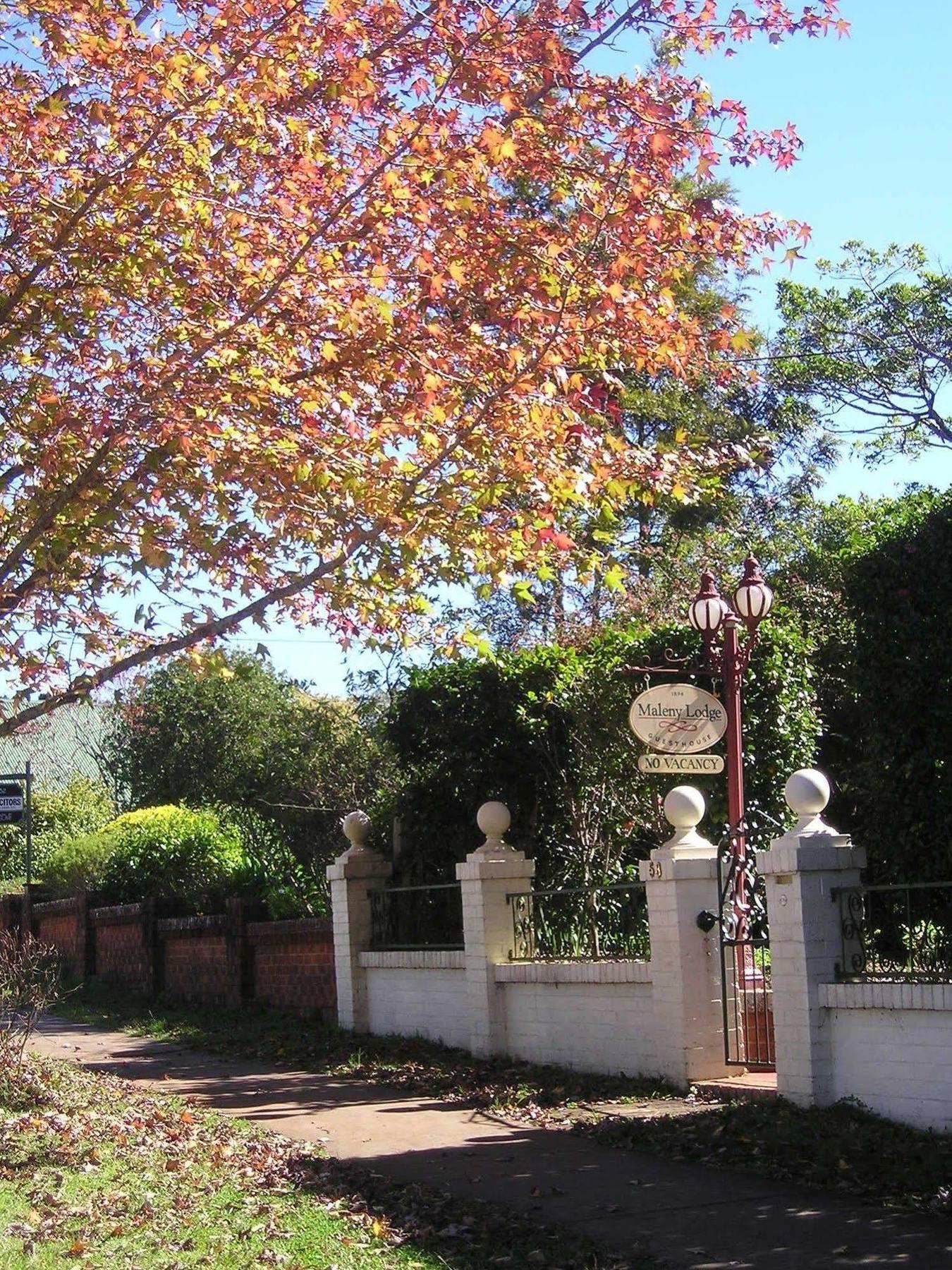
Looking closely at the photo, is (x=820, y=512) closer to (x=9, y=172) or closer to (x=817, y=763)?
(x=817, y=763)

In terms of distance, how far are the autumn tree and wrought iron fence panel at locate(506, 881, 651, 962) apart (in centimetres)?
330

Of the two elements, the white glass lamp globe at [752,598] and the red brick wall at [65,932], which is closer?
the white glass lamp globe at [752,598]

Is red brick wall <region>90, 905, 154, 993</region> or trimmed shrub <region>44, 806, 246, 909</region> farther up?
trimmed shrub <region>44, 806, 246, 909</region>

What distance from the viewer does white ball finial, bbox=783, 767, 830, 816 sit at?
30.2 ft

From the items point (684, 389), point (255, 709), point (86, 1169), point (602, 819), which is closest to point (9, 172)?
point (86, 1169)

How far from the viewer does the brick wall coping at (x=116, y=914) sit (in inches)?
777

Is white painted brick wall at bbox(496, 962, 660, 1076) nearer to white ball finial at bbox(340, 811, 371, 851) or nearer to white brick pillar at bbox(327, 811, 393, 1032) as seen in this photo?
white brick pillar at bbox(327, 811, 393, 1032)

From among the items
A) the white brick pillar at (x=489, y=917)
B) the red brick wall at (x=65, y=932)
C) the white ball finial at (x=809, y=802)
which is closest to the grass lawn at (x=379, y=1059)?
the white brick pillar at (x=489, y=917)

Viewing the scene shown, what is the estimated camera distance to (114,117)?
8.23 metres

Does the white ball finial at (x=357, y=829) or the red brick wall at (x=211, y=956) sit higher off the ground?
the white ball finial at (x=357, y=829)

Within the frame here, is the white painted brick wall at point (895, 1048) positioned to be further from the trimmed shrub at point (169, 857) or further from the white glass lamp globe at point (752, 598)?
the trimmed shrub at point (169, 857)

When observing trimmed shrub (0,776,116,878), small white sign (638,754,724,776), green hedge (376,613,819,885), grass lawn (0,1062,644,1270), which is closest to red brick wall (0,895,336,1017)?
green hedge (376,613,819,885)

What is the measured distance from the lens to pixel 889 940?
29.6 feet

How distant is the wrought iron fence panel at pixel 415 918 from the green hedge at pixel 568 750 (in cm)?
67
